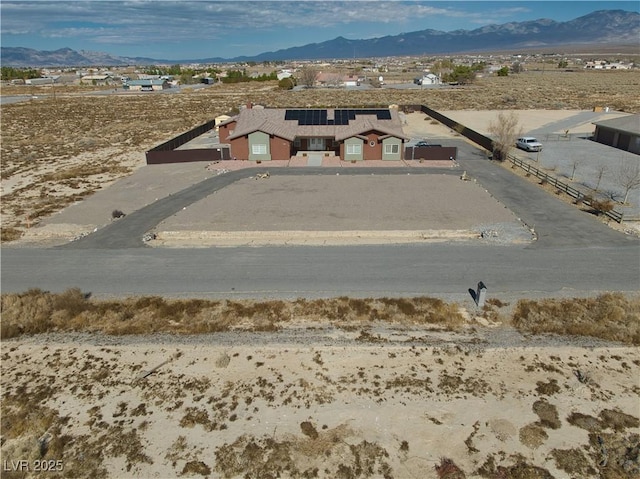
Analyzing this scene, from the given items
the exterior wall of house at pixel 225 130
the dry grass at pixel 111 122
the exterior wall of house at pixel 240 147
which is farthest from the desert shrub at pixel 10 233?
the exterior wall of house at pixel 225 130

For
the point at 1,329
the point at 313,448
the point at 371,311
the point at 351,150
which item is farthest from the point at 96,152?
the point at 313,448

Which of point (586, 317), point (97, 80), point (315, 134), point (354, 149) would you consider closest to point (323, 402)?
point (586, 317)

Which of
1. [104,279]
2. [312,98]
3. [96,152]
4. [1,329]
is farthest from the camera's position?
[312,98]

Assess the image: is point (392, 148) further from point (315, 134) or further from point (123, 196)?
point (123, 196)

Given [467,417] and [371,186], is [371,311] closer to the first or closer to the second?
[467,417]

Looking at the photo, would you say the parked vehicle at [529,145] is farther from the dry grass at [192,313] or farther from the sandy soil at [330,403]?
the dry grass at [192,313]

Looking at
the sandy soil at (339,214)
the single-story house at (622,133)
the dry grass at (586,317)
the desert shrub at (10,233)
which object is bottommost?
the dry grass at (586,317)
